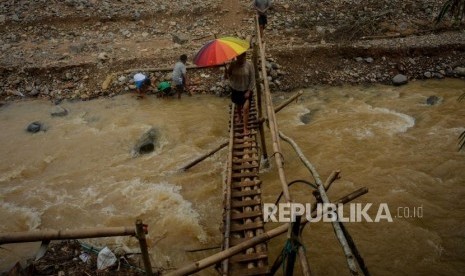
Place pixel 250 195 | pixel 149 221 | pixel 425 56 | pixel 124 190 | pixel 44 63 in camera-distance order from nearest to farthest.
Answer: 1. pixel 250 195
2. pixel 149 221
3. pixel 124 190
4. pixel 425 56
5. pixel 44 63

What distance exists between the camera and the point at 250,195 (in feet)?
16.1

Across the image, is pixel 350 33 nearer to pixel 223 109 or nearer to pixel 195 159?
pixel 223 109

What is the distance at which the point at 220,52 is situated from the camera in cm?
529

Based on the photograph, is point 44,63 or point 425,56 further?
point 44,63

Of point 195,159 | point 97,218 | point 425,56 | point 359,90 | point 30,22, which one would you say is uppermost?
point 30,22

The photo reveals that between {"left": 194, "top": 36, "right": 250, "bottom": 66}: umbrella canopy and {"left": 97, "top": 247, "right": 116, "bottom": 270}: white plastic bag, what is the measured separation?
2.87m

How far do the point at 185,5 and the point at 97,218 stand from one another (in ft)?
30.1

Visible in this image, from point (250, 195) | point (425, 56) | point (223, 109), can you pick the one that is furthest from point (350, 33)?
point (250, 195)

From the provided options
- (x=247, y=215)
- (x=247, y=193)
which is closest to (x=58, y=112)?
(x=247, y=193)

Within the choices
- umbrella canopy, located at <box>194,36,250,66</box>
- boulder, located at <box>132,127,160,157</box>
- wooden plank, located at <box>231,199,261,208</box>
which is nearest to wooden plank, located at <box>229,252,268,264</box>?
wooden plank, located at <box>231,199,261,208</box>

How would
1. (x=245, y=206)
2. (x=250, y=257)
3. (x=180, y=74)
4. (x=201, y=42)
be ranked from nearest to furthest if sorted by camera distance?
1. (x=250, y=257)
2. (x=245, y=206)
3. (x=180, y=74)
4. (x=201, y=42)

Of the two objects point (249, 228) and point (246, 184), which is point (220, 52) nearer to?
point (246, 184)

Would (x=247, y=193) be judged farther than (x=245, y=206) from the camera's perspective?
Yes

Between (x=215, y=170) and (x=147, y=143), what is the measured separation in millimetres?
1934
